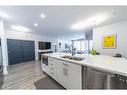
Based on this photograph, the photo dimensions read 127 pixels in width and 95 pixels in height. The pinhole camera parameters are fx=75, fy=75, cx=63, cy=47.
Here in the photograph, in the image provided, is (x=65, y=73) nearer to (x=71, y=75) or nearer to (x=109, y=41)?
(x=71, y=75)

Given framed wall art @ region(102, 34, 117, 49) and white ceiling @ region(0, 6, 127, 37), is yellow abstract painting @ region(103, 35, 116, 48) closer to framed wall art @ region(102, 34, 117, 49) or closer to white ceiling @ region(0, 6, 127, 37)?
framed wall art @ region(102, 34, 117, 49)

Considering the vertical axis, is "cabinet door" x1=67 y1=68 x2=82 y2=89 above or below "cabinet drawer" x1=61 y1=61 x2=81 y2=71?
below

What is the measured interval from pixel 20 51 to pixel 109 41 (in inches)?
228

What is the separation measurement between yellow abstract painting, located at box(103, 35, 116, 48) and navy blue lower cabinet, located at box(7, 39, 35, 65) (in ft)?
17.5

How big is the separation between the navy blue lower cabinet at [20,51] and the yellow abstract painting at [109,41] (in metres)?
5.33

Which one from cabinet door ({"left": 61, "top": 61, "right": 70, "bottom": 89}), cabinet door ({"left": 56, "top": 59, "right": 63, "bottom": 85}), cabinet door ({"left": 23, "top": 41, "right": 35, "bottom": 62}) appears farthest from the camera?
cabinet door ({"left": 23, "top": 41, "right": 35, "bottom": 62})

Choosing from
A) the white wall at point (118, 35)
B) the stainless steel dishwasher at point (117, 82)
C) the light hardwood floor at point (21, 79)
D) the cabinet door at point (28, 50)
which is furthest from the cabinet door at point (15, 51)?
the stainless steel dishwasher at point (117, 82)

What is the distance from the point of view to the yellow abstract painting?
3.98 meters

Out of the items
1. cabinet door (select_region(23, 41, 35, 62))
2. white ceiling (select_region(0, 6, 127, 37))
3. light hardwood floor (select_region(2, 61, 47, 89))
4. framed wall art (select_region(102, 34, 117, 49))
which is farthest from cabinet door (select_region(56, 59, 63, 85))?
cabinet door (select_region(23, 41, 35, 62))

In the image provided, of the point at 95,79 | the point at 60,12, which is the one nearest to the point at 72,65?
the point at 95,79

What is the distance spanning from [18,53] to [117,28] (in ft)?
20.5

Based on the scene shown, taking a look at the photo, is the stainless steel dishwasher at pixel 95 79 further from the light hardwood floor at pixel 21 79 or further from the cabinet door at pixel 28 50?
the cabinet door at pixel 28 50

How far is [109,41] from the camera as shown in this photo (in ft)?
13.6
